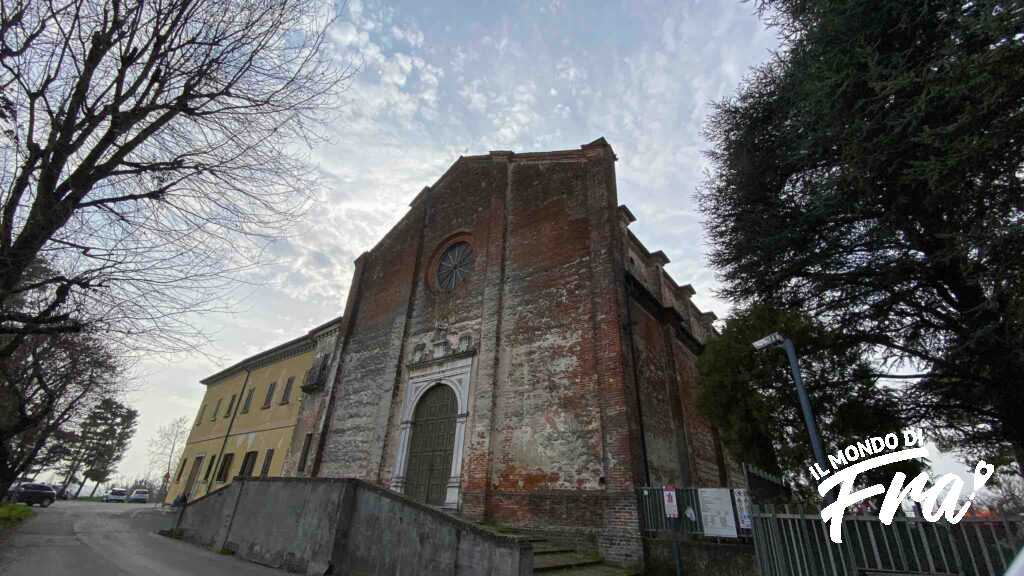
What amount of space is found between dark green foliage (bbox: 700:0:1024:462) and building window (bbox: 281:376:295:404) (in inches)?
724

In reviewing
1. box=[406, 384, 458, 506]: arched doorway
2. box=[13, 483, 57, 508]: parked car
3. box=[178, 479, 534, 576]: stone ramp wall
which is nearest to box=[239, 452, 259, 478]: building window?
box=[178, 479, 534, 576]: stone ramp wall

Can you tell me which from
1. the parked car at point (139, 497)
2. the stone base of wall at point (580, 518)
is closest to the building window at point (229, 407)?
the stone base of wall at point (580, 518)

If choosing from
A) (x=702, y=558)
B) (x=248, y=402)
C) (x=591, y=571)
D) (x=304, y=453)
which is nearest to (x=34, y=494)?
(x=248, y=402)

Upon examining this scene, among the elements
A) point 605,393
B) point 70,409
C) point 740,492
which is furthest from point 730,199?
point 70,409

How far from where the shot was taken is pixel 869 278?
7664mm

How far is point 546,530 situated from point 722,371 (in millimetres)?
4665

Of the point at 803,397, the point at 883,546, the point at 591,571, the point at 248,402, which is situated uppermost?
the point at 248,402

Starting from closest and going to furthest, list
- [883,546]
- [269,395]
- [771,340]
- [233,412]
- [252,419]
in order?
[883,546] → [771,340] → [269,395] → [252,419] → [233,412]

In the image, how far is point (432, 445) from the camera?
38.7 ft

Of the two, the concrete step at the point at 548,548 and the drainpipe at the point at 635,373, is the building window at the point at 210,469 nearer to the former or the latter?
the concrete step at the point at 548,548

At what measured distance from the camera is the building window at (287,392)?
778 inches

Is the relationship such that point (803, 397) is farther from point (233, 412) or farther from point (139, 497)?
point (139, 497)

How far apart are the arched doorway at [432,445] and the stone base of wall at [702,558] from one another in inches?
205

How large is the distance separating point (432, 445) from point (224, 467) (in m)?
15.9
